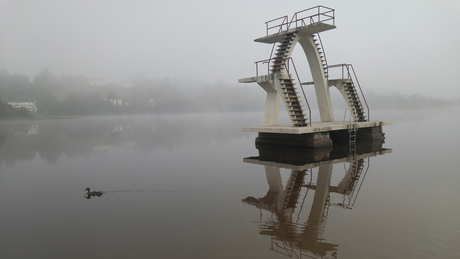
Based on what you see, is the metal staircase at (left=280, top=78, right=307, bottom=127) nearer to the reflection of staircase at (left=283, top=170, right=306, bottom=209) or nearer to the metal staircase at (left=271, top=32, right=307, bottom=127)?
the metal staircase at (left=271, top=32, right=307, bottom=127)

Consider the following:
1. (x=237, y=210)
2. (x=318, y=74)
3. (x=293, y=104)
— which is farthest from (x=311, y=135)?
(x=237, y=210)

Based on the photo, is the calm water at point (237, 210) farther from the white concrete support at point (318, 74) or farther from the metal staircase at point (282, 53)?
the white concrete support at point (318, 74)

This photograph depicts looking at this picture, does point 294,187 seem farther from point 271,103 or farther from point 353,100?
point 353,100

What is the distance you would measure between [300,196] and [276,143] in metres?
10.3

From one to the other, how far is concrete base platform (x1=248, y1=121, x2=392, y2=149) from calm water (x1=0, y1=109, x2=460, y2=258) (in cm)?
296

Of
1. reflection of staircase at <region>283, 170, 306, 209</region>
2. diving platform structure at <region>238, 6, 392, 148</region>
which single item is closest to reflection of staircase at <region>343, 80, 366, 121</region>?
diving platform structure at <region>238, 6, 392, 148</region>

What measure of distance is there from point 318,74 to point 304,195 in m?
14.7

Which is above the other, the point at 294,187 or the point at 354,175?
the point at 354,175

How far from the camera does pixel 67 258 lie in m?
5.03

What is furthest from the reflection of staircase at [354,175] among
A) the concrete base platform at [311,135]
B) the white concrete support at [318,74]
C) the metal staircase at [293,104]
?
the white concrete support at [318,74]

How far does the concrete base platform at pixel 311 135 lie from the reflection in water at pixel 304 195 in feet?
3.29

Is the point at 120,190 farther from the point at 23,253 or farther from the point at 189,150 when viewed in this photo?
the point at 189,150

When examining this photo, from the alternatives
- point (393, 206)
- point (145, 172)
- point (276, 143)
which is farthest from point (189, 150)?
point (393, 206)

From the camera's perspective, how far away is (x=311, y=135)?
1683cm
